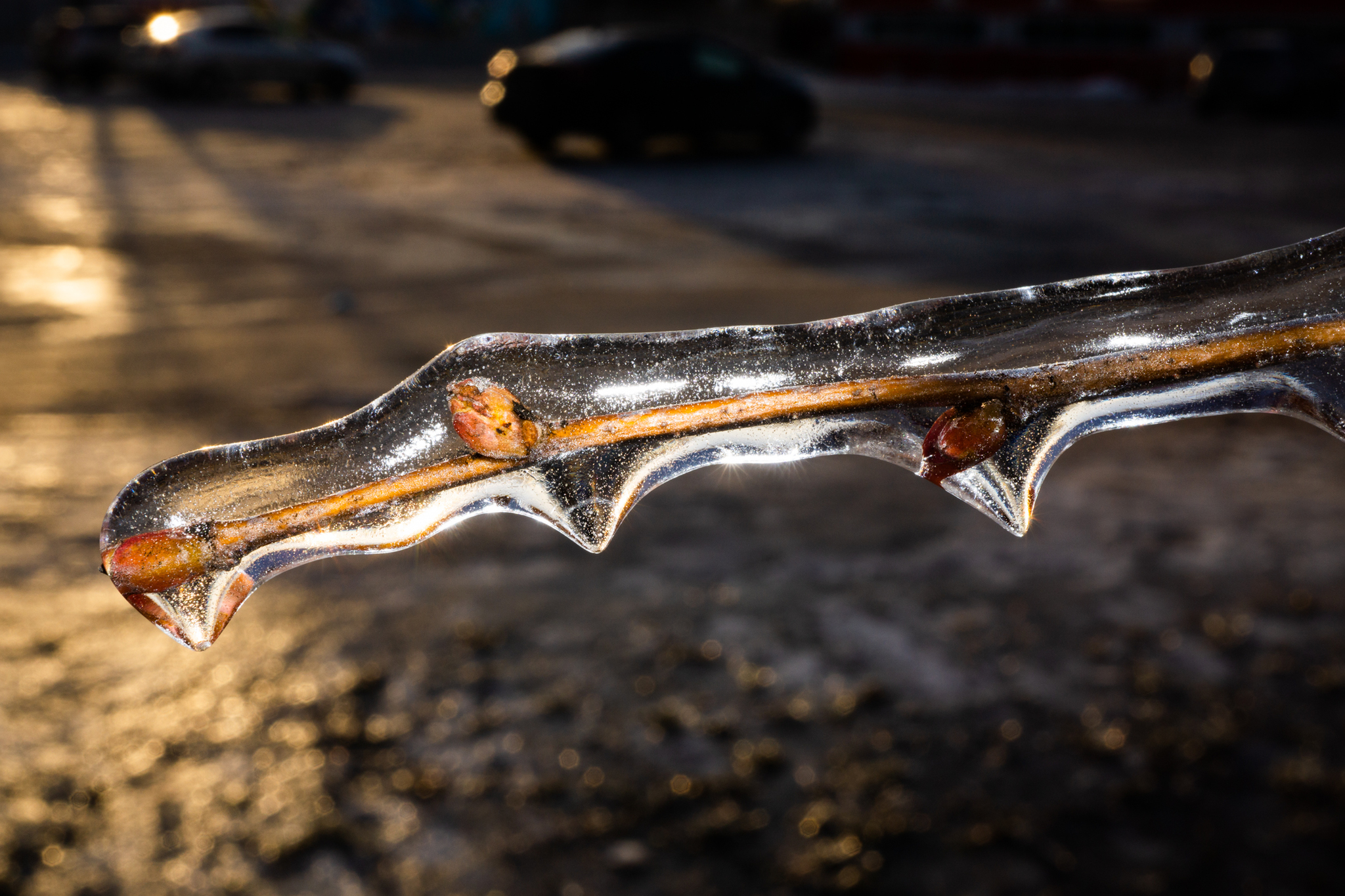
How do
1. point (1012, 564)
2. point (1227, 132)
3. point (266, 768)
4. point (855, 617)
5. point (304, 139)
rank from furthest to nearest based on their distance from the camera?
point (1227, 132) → point (304, 139) → point (1012, 564) → point (855, 617) → point (266, 768)

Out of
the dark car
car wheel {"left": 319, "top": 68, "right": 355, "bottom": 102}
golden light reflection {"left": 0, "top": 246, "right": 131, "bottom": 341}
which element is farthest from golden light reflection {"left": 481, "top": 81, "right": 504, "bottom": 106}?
car wheel {"left": 319, "top": 68, "right": 355, "bottom": 102}

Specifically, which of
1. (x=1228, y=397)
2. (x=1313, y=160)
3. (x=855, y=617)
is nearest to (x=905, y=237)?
(x=855, y=617)

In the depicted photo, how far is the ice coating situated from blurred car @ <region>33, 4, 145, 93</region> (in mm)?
27871

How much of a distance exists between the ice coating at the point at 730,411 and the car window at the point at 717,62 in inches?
608

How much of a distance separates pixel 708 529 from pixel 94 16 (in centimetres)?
2586

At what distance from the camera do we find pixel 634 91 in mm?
14578

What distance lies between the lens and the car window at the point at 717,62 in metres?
15.0

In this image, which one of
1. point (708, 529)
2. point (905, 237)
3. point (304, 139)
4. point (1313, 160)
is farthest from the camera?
point (304, 139)

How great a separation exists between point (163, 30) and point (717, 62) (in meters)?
13.4

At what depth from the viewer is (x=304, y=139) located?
55.6ft

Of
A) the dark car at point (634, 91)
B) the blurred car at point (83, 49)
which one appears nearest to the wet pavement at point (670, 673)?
the dark car at point (634, 91)

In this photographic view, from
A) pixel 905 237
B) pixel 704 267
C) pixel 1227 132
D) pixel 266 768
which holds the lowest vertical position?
pixel 266 768

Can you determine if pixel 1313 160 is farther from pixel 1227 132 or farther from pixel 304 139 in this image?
pixel 304 139

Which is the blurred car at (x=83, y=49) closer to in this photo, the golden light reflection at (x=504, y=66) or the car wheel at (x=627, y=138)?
the golden light reflection at (x=504, y=66)
